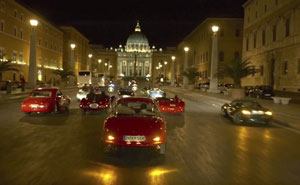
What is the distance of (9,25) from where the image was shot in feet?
174

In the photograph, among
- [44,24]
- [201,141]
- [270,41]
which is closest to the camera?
[201,141]

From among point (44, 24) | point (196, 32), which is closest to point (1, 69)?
point (44, 24)

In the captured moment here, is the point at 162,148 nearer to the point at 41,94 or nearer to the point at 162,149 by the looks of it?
the point at 162,149

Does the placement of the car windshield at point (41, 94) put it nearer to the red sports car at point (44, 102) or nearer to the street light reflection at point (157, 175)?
the red sports car at point (44, 102)

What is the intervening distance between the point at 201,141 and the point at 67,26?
85424mm

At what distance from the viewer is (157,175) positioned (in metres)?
6.96

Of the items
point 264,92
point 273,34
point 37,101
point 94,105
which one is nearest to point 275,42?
point 273,34

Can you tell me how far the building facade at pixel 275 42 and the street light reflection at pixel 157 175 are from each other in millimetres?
34035

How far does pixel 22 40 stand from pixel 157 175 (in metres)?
57.9

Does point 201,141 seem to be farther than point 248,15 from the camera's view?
No

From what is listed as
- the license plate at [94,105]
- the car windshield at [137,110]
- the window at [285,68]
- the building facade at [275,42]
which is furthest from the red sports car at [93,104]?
the window at [285,68]

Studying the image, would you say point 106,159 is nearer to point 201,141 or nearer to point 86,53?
point 201,141

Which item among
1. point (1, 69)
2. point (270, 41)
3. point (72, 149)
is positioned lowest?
point (72, 149)

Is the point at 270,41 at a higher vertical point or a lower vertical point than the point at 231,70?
higher
